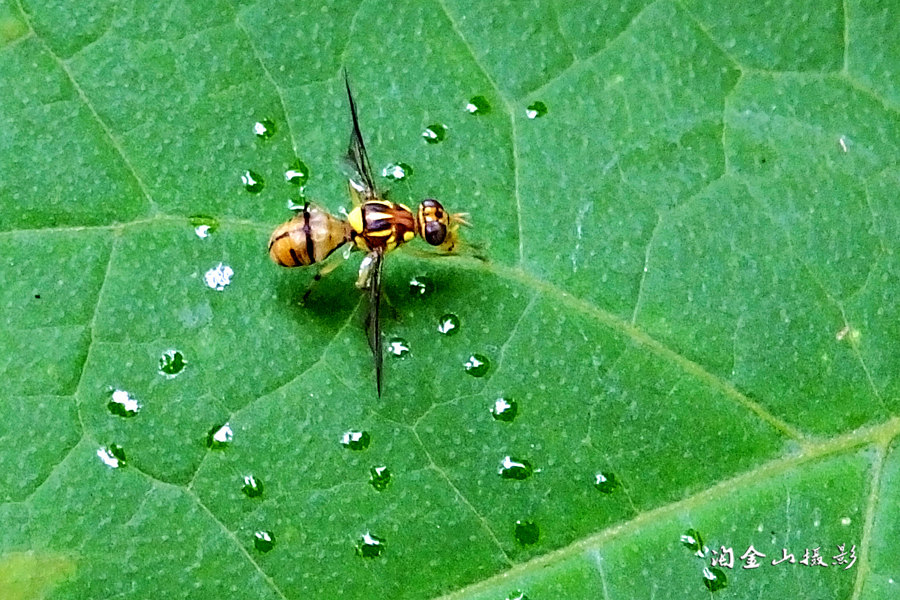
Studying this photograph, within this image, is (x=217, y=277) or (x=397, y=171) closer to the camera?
(x=217, y=277)

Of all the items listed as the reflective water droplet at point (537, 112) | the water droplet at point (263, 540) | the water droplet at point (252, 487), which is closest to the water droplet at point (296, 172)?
the reflective water droplet at point (537, 112)

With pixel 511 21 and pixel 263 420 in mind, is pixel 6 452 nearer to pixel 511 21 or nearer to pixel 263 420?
pixel 263 420

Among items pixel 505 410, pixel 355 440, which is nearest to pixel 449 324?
pixel 505 410

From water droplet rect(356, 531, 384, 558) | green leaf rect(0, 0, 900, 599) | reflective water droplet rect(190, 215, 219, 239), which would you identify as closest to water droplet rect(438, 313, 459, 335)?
green leaf rect(0, 0, 900, 599)

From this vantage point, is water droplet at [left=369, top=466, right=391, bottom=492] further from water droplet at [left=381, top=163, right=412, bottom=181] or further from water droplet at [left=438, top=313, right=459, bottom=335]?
water droplet at [left=381, top=163, right=412, bottom=181]

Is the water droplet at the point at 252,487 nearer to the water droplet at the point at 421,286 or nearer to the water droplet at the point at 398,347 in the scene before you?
the water droplet at the point at 398,347

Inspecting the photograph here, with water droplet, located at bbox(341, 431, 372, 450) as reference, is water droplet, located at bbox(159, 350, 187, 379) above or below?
above

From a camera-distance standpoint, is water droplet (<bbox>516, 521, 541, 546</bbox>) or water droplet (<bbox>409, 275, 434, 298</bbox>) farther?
water droplet (<bbox>409, 275, 434, 298</bbox>)

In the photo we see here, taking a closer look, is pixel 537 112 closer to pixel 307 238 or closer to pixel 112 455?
pixel 307 238
